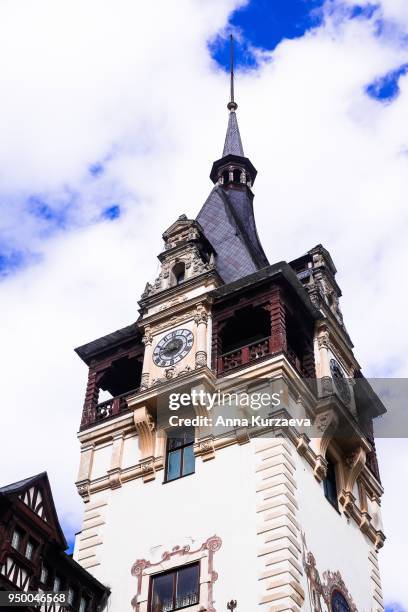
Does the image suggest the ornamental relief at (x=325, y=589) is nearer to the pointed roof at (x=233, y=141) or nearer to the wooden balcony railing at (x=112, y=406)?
the wooden balcony railing at (x=112, y=406)

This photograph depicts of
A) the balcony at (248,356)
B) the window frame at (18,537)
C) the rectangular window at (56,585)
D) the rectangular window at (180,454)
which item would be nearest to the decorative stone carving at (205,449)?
the rectangular window at (180,454)

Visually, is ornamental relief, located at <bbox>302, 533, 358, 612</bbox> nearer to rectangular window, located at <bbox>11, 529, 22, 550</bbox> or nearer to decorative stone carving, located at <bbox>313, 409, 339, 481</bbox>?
decorative stone carving, located at <bbox>313, 409, 339, 481</bbox>

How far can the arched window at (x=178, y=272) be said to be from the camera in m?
33.4

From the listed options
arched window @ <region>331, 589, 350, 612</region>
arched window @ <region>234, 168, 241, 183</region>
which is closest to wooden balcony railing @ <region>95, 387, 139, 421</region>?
arched window @ <region>331, 589, 350, 612</region>

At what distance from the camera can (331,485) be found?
2908 centimetres

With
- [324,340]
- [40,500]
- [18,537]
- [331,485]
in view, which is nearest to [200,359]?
[324,340]

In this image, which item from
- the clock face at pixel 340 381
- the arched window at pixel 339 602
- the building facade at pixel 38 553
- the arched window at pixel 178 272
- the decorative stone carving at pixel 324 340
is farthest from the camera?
the arched window at pixel 178 272

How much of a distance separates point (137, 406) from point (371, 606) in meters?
8.12

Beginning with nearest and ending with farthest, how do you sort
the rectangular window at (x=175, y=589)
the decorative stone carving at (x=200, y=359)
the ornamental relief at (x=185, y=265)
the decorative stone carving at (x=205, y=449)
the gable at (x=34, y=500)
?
the gable at (x=34, y=500) → the rectangular window at (x=175, y=589) → the decorative stone carving at (x=205, y=449) → the decorative stone carving at (x=200, y=359) → the ornamental relief at (x=185, y=265)

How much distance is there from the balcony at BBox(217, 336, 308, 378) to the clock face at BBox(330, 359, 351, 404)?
152cm

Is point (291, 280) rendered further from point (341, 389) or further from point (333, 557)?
point (333, 557)

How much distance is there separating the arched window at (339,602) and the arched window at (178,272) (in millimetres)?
11188

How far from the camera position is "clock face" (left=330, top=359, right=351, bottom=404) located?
30967 millimetres

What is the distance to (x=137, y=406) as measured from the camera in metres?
29.5
